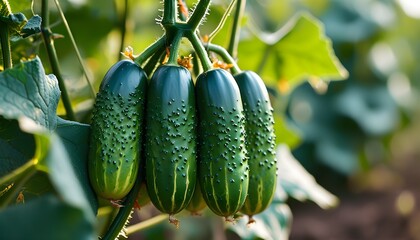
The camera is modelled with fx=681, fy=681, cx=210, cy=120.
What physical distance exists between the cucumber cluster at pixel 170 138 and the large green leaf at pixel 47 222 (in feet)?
1.18

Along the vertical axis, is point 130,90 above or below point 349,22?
above

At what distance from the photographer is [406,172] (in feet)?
25.7

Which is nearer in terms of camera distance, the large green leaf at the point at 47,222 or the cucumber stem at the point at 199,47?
the large green leaf at the point at 47,222

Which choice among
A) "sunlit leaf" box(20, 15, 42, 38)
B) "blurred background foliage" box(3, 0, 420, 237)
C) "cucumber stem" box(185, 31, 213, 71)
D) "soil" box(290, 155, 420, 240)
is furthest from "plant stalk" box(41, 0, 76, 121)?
"blurred background foliage" box(3, 0, 420, 237)

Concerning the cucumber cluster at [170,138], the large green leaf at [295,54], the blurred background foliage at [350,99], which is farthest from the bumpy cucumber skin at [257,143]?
the blurred background foliage at [350,99]

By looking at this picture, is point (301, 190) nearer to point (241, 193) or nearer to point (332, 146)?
point (241, 193)

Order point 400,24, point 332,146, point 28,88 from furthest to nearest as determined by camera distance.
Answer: point 400,24
point 332,146
point 28,88

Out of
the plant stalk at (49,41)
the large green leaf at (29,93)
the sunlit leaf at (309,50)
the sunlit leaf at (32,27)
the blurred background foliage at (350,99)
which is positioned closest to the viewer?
the large green leaf at (29,93)

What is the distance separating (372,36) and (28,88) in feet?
20.7

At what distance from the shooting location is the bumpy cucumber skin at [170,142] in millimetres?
1493

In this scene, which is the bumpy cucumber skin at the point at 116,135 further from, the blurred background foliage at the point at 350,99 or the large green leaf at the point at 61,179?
the blurred background foliage at the point at 350,99

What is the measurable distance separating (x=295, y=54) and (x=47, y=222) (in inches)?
63.0

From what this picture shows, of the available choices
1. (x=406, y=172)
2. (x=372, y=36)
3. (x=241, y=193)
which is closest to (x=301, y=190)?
(x=241, y=193)

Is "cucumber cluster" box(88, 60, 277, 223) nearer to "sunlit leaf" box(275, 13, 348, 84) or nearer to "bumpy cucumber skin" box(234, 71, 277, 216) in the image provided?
"bumpy cucumber skin" box(234, 71, 277, 216)
